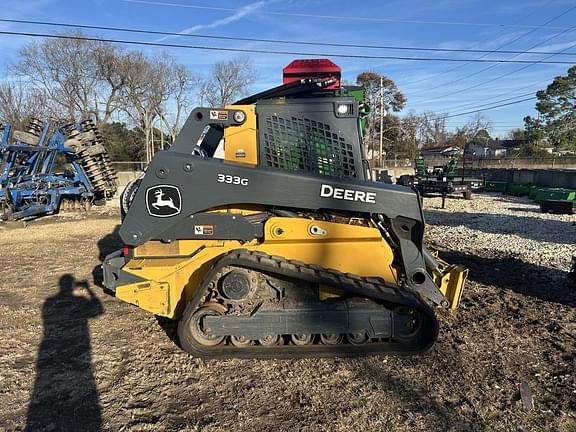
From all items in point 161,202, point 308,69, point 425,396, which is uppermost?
point 308,69

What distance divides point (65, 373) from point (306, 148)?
300 cm

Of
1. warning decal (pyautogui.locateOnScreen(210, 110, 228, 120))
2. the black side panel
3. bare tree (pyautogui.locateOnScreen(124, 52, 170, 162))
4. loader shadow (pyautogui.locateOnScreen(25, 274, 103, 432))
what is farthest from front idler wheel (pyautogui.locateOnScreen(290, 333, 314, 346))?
bare tree (pyautogui.locateOnScreen(124, 52, 170, 162))

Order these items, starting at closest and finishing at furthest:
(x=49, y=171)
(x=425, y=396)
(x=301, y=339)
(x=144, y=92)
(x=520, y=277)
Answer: (x=425, y=396) < (x=301, y=339) < (x=520, y=277) < (x=49, y=171) < (x=144, y=92)

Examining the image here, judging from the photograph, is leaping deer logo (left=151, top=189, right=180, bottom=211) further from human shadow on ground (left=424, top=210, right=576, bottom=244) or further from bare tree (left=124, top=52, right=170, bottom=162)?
bare tree (left=124, top=52, right=170, bottom=162)

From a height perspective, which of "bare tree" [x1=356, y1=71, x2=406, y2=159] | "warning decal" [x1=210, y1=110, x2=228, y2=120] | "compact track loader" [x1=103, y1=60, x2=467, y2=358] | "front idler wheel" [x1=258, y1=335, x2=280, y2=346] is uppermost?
"bare tree" [x1=356, y1=71, x2=406, y2=159]

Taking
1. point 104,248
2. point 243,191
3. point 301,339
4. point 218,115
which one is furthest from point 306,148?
point 104,248

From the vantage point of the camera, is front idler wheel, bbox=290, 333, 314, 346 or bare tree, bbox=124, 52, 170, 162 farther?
bare tree, bbox=124, 52, 170, 162

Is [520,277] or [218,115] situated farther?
[520,277]

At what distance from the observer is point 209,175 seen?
12.9 ft

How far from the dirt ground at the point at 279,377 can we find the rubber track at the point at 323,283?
0.09 m

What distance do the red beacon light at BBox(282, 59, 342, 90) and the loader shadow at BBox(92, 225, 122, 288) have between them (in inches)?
156

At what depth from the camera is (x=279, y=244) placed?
13.4 feet

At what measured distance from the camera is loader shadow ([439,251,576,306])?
5.82 meters

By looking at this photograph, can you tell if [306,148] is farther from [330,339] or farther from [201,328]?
[201,328]
